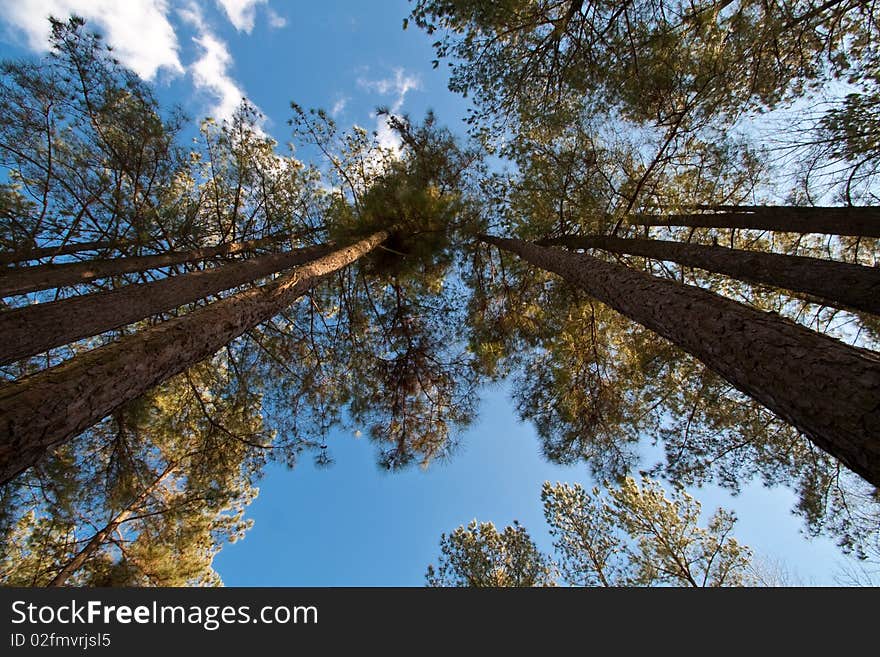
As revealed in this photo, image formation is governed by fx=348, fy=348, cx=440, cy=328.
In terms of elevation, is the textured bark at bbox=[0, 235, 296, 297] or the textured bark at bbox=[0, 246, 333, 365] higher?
the textured bark at bbox=[0, 235, 296, 297]

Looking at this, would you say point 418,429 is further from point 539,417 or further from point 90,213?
point 90,213

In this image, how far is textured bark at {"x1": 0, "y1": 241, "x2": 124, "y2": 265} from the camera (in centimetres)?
429

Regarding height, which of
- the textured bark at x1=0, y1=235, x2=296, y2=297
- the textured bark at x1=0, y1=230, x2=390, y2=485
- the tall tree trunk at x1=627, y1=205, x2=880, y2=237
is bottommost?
the textured bark at x1=0, y1=230, x2=390, y2=485

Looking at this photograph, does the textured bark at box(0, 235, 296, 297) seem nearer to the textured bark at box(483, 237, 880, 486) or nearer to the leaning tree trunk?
the textured bark at box(483, 237, 880, 486)

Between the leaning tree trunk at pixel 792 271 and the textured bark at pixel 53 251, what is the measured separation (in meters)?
7.33

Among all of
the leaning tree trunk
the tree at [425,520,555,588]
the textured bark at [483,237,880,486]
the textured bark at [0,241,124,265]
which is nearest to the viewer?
the textured bark at [483,237,880,486]

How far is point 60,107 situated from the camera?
450cm

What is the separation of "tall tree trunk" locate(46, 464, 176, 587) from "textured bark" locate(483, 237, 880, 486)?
7313 millimetres

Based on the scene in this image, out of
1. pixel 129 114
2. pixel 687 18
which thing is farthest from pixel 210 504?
pixel 687 18

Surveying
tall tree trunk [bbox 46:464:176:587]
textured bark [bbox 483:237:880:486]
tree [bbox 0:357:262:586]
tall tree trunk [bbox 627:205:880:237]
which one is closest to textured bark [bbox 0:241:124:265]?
tree [bbox 0:357:262:586]

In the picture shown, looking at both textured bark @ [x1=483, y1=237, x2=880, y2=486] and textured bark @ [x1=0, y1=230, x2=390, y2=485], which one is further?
textured bark @ [x1=0, y1=230, x2=390, y2=485]

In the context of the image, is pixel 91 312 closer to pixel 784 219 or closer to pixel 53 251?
pixel 53 251

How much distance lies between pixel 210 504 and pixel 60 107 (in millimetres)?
5946

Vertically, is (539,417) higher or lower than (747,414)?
higher
